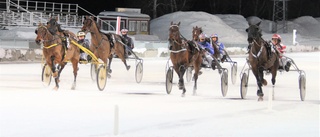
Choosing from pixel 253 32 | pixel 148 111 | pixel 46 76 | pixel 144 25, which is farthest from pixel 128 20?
pixel 148 111

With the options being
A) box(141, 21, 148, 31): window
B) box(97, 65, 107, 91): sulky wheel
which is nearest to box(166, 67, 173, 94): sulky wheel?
box(97, 65, 107, 91): sulky wheel

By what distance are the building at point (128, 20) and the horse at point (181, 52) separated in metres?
41.4

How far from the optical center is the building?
6174 cm

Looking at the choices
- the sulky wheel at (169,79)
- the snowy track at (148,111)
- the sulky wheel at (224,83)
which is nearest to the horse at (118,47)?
the snowy track at (148,111)

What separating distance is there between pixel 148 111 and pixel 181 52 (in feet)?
13.1

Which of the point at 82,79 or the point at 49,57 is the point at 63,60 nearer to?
the point at 49,57

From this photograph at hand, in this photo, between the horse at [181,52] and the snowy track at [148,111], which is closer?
the snowy track at [148,111]

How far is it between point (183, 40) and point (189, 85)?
12.5 feet

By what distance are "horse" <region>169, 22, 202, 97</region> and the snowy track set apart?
705mm

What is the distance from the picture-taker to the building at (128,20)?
61.7m

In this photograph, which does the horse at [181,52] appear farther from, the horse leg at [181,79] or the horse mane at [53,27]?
the horse mane at [53,27]

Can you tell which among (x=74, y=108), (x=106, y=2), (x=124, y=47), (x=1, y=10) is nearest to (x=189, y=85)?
(x=124, y=47)

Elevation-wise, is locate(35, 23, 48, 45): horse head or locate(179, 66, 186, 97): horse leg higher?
locate(35, 23, 48, 45): horse head

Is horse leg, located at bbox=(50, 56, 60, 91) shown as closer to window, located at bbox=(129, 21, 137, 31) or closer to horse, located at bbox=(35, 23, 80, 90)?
horse, located at bbox=(35, 23, 80, 90)
